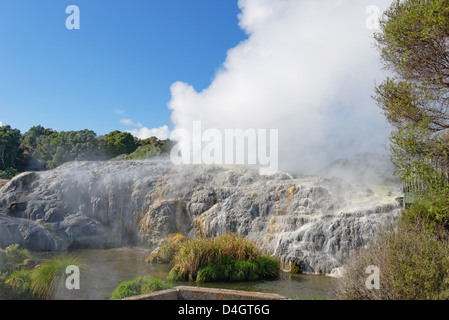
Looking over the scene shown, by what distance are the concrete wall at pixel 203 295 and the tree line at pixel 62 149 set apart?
35.0 m

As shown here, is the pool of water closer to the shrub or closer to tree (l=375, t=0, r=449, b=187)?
the shrub

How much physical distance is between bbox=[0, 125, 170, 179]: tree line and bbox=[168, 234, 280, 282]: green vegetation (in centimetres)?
2963

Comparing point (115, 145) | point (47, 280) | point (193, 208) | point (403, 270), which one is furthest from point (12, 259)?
point (115, 145)

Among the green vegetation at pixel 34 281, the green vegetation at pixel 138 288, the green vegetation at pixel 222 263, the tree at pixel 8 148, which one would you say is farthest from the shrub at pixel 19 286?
the tree at pixel 8 148

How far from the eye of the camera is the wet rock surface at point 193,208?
524 inches

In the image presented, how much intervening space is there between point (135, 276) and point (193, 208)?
6.91 metres

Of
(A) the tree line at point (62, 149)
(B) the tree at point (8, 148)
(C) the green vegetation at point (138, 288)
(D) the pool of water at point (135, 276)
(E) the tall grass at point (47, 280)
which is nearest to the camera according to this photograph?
(E) the tall grass at point (47, 280)

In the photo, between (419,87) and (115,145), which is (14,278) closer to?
(419,87)

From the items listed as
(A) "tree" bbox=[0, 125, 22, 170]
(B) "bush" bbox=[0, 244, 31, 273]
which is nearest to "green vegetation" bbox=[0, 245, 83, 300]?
(B) "bush" bbox=[0, 244, 31, 273]

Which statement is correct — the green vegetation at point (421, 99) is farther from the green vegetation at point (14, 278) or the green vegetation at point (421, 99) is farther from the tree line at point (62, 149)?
the tree line at point (62, 149)

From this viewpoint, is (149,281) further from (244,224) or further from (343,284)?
(244,224)

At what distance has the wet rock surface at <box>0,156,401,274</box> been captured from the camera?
524 inches

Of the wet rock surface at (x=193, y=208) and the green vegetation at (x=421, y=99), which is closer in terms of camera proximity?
the green vegetation at (x=421, y=99)
